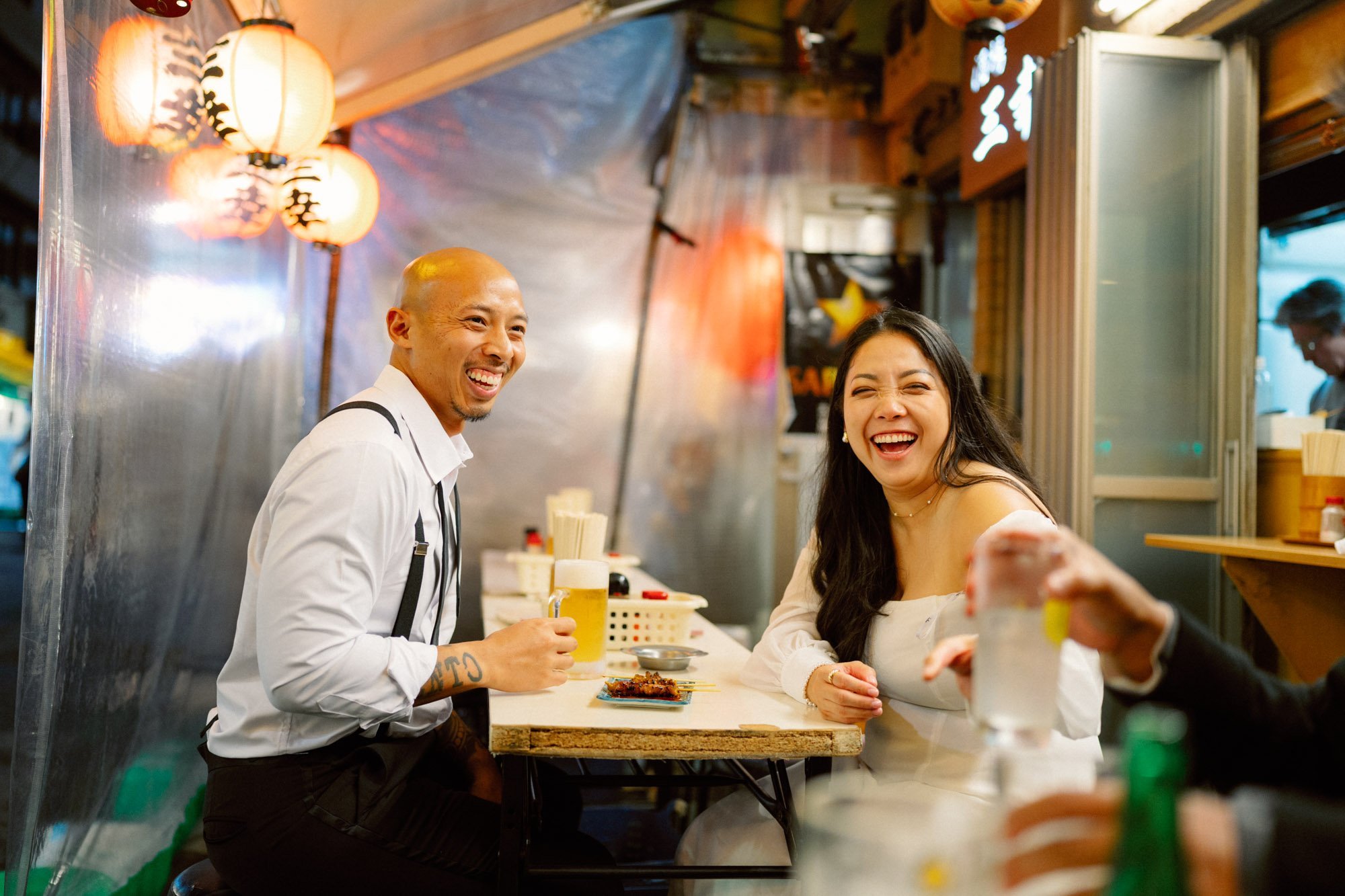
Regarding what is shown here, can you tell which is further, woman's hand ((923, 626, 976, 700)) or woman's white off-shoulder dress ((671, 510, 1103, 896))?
woman's white off-shoulder dress ((671, 510, 1103, 896))

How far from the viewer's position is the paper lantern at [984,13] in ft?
10.2

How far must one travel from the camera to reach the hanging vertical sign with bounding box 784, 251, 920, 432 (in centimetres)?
560

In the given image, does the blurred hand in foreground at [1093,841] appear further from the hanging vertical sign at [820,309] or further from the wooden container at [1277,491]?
the hanging vertical sign at [820,309]

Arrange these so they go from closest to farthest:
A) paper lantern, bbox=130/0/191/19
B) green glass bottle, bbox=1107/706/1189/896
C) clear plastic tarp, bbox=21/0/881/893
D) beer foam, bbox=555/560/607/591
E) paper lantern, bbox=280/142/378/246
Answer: green glass bottle, bbox=1107/706/1189/896
beer foam, bbox=555/560/607/591
paper lantern, bbox=130/0/191/19
clear plastic tarp, bbox=21/0/881/893
paper lantern, bbox=280/142/378/246

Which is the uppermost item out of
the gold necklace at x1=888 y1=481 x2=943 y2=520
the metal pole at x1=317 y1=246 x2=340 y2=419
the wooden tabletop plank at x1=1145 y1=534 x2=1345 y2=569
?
the metal pole at x1=317 y1=246 x2=340 y2=419

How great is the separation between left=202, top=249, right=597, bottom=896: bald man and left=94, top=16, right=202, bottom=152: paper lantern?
1.10 m

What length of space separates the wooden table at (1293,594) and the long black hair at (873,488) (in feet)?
3.52

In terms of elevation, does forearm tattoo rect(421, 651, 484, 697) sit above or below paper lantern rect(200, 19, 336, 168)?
below

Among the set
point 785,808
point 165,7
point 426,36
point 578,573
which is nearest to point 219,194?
point 165,7

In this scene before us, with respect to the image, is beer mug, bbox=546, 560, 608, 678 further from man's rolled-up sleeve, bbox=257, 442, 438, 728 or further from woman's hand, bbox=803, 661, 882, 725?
woman's hand, bbox=803, 661, 882, 725

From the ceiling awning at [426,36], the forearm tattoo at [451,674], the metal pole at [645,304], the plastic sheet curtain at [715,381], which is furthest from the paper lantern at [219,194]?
the plastic sheet curtain at [715,381]

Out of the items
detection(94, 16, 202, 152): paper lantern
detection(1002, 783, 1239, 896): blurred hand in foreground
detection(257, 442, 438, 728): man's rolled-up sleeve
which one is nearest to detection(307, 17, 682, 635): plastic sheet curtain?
detection(94, 16, 202, 152): paper lantern

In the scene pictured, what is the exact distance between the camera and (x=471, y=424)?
523 centimetres

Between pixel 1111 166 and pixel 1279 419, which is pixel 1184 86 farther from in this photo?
pixel 1279 419
